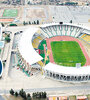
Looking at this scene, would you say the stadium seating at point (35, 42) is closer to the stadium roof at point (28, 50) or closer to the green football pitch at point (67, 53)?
the stadium roof at point (28, 50)

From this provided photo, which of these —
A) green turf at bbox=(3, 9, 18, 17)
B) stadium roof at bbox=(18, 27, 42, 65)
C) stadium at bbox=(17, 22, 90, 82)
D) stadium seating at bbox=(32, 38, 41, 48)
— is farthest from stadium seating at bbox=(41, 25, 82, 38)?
green turf at bbox=(3, 9, 18, 17)

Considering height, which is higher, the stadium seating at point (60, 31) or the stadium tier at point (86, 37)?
the stadium seating at point (60, 31)

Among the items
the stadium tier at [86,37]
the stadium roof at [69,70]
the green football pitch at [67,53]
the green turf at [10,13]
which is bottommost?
the stadium roof at [69,70]

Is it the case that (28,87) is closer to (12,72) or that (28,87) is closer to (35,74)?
(35,74)

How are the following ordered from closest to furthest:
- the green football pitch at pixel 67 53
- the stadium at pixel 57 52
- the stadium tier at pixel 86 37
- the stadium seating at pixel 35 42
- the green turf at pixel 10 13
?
the stadium at pixel 57 52
the green football pitch at pixel 67 53
the stadium seating at pixel 35 42
the stadium tier at pixel 86 37
the green turf at pixel 10 13

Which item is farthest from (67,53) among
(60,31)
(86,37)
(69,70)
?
(60,31)

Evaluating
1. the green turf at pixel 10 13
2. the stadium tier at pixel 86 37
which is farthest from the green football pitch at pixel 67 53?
the green turf at pixel 10 13

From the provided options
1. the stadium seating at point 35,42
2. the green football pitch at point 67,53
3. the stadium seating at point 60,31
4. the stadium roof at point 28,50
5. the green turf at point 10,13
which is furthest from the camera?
the green turf at point 10,13
